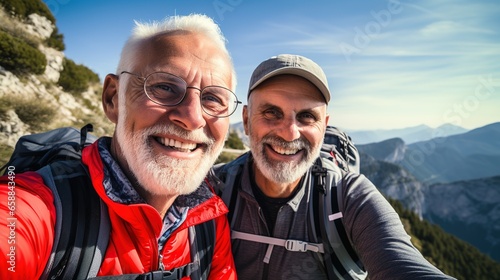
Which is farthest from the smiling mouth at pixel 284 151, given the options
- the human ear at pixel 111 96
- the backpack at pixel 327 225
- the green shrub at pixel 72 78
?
the green shrub at pixel 72 78

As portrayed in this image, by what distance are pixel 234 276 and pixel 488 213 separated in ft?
606

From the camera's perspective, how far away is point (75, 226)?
4.49 ft

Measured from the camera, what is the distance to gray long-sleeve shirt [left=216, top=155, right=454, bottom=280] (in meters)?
1.96

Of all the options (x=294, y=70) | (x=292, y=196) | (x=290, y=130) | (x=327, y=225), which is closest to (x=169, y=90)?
(x=290, y=130)

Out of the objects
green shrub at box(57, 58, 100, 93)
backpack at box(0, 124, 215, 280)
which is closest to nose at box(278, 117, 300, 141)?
backpack at box(0, 124, 215, 280)

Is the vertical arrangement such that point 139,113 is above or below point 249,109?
below

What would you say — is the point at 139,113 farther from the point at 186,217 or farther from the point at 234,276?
the point at 234,276

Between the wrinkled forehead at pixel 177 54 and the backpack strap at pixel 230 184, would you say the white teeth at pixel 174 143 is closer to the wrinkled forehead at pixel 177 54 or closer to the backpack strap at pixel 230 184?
the wrinkled forehead at pixel 177 54

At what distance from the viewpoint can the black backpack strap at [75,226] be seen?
1.31 m

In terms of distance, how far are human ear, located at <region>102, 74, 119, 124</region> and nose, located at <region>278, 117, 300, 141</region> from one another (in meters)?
1.71

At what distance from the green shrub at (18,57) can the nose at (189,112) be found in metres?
14.7

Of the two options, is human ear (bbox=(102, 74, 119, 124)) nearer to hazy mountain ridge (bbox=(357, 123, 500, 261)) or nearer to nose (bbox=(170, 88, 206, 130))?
nose (bbox=(170, 88, 206, 130))

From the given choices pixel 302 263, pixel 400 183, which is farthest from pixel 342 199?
pixel 400 183

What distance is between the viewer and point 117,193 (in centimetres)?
163
